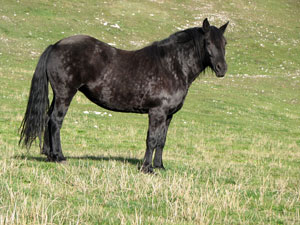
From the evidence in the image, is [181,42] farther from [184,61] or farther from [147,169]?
[147,169]

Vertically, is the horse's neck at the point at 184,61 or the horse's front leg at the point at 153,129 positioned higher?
the horse's neck at the point at 184,61

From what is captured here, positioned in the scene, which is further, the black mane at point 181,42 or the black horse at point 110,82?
the black mane at point 181,42

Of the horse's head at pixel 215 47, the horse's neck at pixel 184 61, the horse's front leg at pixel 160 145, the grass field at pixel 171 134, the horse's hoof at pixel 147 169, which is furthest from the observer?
the horse's front leg at pixel 160 145

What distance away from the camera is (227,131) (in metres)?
21.5

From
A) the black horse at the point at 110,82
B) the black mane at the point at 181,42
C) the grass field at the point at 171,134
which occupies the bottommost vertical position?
Answer: the grass field at the point at 171,134

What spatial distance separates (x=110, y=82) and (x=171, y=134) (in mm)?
10098

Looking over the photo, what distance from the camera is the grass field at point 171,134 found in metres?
6.48

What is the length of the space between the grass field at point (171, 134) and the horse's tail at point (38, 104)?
680 millimetres

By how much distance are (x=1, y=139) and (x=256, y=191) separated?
8.49 metres

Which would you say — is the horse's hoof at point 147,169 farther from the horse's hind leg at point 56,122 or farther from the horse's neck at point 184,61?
the horse's neck at point 184,61

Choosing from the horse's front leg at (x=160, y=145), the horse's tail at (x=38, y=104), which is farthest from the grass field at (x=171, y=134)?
→ the horse's tail at (x=38, y=104)

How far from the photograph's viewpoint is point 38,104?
31.3 feet

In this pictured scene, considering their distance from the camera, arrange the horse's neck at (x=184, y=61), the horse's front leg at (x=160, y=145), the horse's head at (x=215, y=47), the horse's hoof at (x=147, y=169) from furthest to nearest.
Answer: the horse's front leg at (x=160, y=145) → the horse's neck at (x=184, y=61) → the horse's head at (x=215, y=47) → the horse's hoof at (x=147, y=169)

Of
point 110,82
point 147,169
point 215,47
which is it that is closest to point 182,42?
point 215,47
